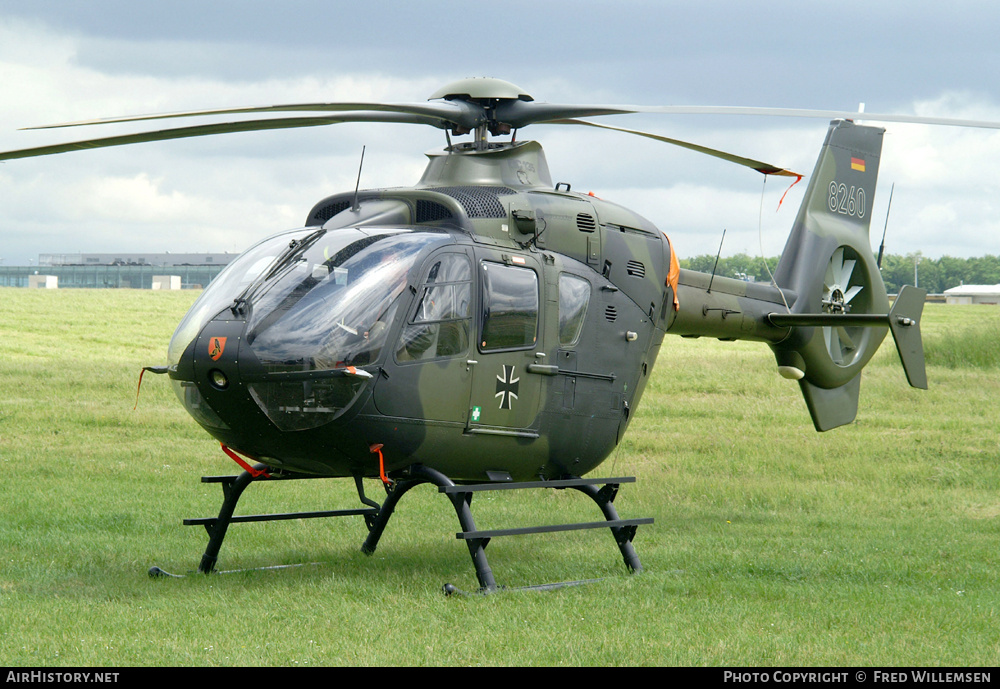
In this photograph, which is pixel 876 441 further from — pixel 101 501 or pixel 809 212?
pixel 101 501

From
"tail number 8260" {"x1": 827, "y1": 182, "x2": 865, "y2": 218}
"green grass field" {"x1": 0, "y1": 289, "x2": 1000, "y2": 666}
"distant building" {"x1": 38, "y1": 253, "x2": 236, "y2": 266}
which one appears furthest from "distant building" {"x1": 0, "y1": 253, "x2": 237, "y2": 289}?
"tail number 8260" {"x1": 827, "y1": 182, "x2": 865, "y2": 218}

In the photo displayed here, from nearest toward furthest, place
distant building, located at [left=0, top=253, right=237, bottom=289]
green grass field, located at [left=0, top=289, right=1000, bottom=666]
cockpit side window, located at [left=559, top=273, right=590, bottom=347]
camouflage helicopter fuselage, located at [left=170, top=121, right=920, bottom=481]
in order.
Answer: green grass field, located at [left=0, top=289, right=1000, bottom=666] < camouflage helicopter fuselage, located at [left=170, top=121, right=920, bottom=481] < cockpit side window, located at [left=559, top=273, right=590, bottom=347] < distant building, located at [left=0, top=253, right=237, bottom=289]

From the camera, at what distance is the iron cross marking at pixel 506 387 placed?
8.09m

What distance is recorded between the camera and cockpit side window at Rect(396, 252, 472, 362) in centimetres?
754

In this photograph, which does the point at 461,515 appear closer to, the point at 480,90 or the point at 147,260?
the point at 480,90

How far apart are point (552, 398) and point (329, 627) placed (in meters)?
2.72

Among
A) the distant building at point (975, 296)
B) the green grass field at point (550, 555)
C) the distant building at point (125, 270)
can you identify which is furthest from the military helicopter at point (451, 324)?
the distant building at point (975, 296)

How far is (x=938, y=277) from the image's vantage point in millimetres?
124812

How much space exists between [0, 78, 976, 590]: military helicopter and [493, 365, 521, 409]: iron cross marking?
1 cm

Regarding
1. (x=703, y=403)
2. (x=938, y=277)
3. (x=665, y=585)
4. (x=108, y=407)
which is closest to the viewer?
(x=665, y=585)

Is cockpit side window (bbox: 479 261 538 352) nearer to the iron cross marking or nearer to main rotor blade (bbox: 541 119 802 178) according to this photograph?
the iron cross marking

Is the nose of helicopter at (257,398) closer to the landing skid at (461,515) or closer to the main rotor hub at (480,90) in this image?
the landing skid at (461,515)

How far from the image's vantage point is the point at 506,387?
812cm

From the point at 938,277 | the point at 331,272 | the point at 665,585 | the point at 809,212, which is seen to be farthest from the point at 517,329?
the point at 938,277
